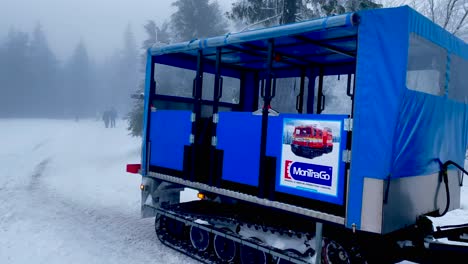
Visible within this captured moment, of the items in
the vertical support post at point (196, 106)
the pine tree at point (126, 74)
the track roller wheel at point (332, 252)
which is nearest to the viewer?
the track roller wheel at point (332, 252)

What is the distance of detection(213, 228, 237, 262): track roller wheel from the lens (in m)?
6.12

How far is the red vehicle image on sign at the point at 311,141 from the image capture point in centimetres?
466

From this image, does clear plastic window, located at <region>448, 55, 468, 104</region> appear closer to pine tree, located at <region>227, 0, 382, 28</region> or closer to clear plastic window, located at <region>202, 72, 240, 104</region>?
pine tree, located at <region>227, 0, 382, 28</region>

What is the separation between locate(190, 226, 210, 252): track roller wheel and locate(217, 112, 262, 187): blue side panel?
1.20 meters

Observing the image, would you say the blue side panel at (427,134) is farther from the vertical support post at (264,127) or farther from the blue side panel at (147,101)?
the blue side panel at (147,101)

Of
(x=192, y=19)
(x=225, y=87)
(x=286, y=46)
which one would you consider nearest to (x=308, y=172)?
(x=286, y=46)

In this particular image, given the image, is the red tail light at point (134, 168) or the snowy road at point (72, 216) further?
the red tail light at point (134, 168)

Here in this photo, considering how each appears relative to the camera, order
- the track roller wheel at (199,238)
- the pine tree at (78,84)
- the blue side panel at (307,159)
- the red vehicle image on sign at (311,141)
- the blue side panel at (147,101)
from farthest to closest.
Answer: the pine tree at (78,84) → the blue side panel at (147,101) → the track roller wheel at (199,238) → the red vehicle image on sign at (311,141) → the blue side panel at (307,159)

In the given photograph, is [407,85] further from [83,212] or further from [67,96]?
[67,96]

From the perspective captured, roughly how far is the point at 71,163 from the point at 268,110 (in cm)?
1396

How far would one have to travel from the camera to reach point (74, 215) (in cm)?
873

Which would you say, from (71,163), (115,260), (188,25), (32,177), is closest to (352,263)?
(115,260)

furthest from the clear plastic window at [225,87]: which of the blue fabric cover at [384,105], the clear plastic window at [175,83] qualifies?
the blue fabric cover at [384,105]

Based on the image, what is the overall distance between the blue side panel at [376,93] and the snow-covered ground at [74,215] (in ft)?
11.2
